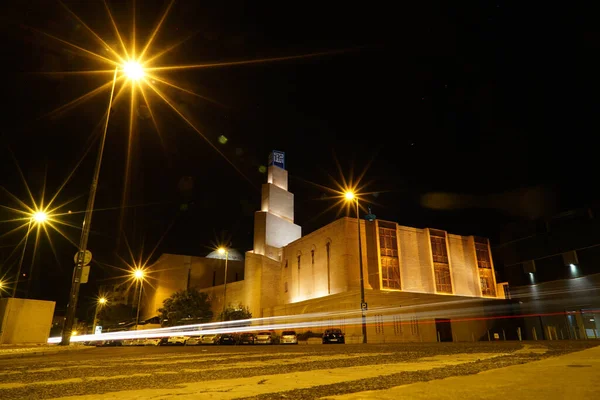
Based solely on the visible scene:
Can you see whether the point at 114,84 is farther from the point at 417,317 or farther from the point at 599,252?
the point at 599,252

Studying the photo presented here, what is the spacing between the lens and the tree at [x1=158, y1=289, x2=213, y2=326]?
2340 inches

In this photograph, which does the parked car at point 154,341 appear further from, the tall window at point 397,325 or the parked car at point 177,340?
the tall window at point 397,325

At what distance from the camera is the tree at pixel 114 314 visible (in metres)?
83.9

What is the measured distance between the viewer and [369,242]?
4897 centimetres

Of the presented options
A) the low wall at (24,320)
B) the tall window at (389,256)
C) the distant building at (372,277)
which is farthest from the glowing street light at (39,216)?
the tall window at (389,256)

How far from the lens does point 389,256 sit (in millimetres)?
49344

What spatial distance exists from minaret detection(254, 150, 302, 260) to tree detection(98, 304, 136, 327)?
38617mm

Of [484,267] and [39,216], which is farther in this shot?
[484,267]

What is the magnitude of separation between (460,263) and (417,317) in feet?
66.4

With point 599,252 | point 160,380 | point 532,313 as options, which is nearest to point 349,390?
point 160,380

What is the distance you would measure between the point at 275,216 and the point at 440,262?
30024 mm

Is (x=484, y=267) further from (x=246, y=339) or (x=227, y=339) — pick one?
(x=227, y=339)

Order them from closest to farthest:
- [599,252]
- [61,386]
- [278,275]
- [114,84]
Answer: [61,386] < [114,84] < [599,252] < [278,275]

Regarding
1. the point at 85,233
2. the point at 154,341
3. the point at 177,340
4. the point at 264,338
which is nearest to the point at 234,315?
the point at 154,341
